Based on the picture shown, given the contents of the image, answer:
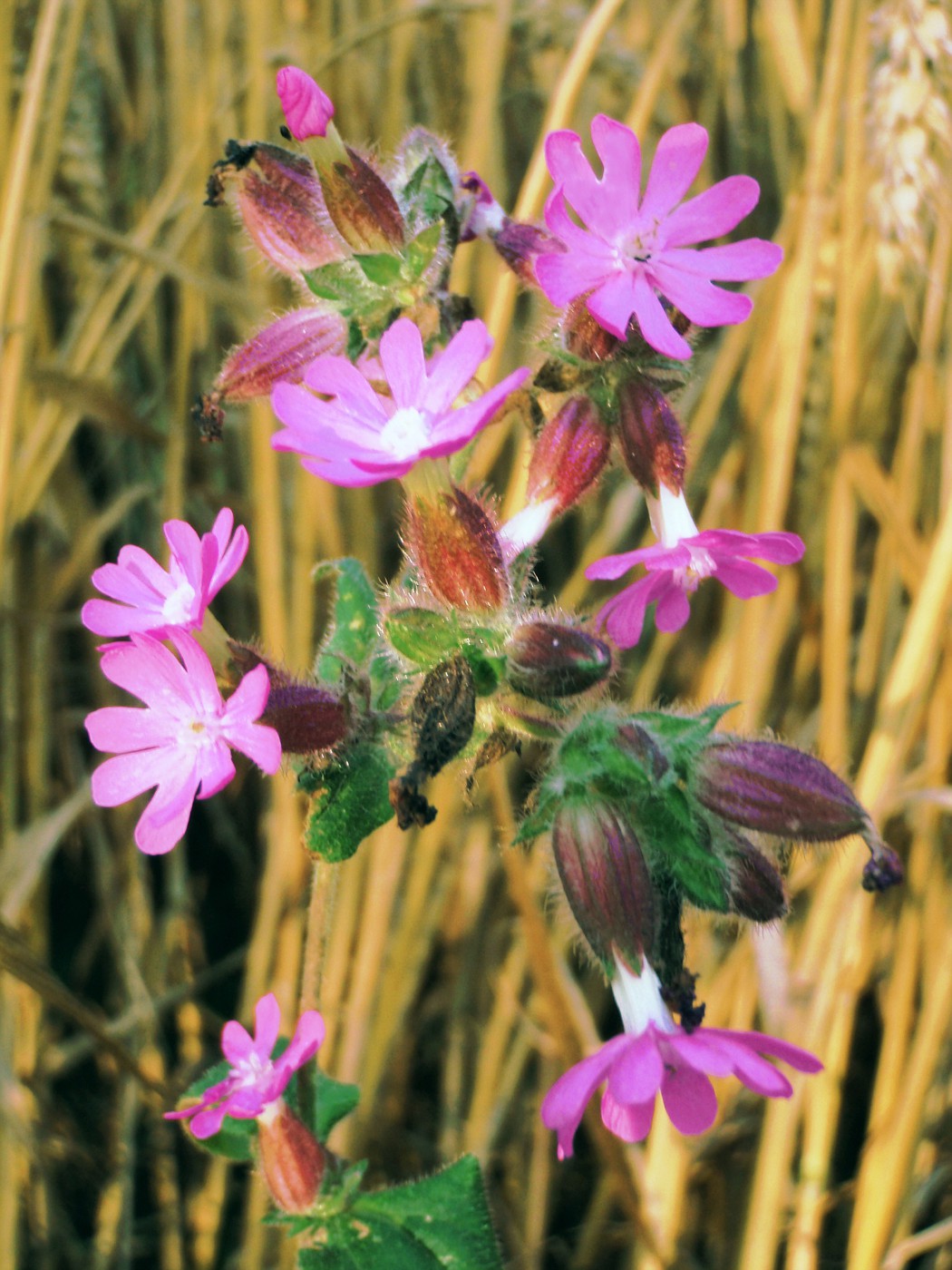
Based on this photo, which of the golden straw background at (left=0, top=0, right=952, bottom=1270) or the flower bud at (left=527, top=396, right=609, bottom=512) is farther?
the golden straw background at (left=0, top=0, right=952, bottom=1270)

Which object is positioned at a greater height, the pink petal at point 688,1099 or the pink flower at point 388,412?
the pink flower at point 388,412

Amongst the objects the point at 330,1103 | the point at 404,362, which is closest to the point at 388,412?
the point at 404,362

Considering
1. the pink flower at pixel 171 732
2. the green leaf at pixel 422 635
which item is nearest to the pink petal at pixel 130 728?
the pink flower at pixel 171 732

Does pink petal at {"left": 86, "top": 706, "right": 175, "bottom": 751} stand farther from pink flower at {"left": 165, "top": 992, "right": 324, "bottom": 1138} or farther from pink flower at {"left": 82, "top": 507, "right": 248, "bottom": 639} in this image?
pink flower at {"left": 165, "top": 992, "right": 324, "bottom": 1138}

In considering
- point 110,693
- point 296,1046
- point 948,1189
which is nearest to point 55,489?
point 110,693

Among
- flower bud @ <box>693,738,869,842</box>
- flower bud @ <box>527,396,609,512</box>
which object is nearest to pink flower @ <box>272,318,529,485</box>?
flower bud @ <box>527,396,609,512</box>

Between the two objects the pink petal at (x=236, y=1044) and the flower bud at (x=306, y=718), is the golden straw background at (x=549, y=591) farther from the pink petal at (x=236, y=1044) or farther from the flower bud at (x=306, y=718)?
the flower bud at (x=306, y=718)

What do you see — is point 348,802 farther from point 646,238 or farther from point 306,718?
point 646,238
